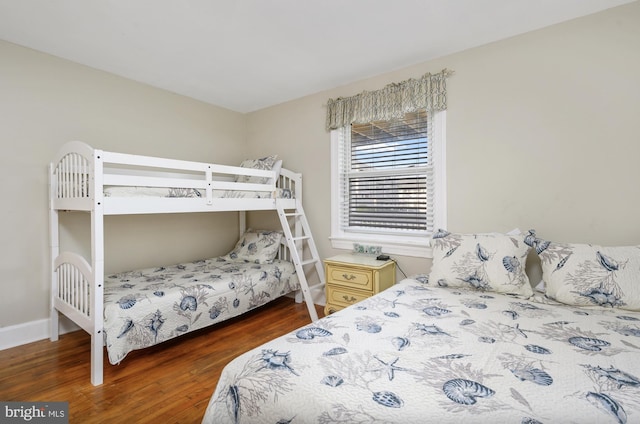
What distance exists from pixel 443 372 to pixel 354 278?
1645 millimetres

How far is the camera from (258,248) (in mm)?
3479

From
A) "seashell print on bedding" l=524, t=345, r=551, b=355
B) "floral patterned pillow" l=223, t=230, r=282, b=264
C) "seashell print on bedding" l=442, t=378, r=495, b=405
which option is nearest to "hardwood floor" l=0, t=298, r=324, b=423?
"floral patterned pillow" l=223, t=230, r=282, b=264

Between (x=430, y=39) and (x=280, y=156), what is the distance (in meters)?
2.02

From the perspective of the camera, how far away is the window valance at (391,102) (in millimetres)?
2572

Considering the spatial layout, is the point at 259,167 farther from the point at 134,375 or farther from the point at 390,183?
the point at 134,375

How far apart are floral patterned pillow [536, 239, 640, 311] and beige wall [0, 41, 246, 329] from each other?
3.36m

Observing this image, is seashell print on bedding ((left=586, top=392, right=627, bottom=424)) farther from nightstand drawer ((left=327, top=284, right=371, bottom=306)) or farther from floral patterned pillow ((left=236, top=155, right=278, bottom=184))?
floral patterned pillow ((left=236, top=155, right=278, bottom=184))

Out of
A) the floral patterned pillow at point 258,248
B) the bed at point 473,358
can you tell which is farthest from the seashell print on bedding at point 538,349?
the floral patterned pillow at point 258,248

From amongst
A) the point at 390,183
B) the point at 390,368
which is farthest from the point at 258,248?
the point at 390,368

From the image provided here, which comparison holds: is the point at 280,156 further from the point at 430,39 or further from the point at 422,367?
the point at 422,367

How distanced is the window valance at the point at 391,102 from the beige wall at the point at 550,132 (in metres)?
0.09

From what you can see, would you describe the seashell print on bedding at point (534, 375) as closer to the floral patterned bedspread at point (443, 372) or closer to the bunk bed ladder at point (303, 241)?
the floral patterned bedspread at point (443, 372)

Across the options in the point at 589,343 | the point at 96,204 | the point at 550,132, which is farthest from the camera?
the point at 550,132

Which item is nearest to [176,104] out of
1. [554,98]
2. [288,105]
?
[288,105]
